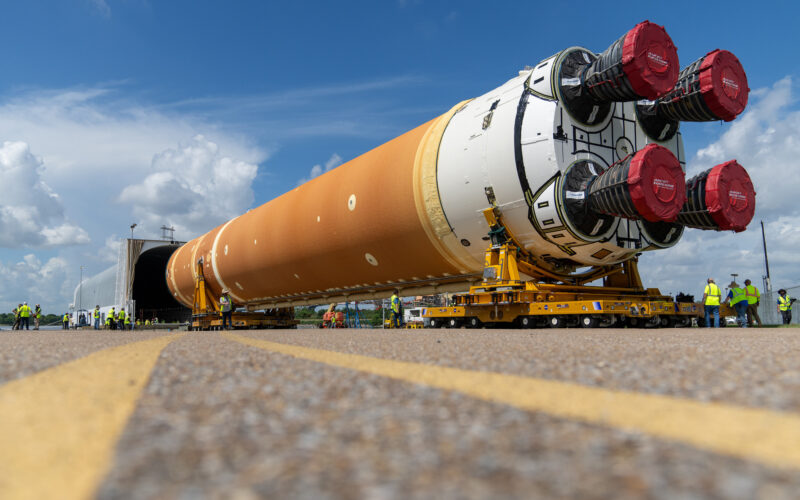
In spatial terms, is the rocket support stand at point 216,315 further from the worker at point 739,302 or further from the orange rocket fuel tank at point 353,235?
the worker at point 739,302

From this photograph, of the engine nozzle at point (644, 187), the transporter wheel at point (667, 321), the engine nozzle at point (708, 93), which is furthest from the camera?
the transporter wheel at point (667, 321)

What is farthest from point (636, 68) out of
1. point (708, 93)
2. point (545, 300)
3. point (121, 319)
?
point (121, 319)

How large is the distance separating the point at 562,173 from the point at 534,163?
0.49 metres

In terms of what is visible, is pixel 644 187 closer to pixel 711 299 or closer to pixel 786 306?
pixel 711 299

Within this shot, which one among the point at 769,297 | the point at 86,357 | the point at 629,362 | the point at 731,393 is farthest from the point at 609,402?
the point at 769,297

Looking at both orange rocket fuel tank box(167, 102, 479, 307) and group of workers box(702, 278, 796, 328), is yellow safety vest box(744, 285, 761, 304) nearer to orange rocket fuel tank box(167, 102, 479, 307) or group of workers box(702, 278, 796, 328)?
group of workers box(702, 278, 796, 328)

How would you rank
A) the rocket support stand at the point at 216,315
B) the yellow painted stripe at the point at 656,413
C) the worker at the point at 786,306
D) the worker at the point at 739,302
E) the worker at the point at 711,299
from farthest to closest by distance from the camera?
the rocket support stand at the point at 216,315, the worker at the point at 786,306, the worker at the point at 739,302, the worker at the point at 711,299, the yellow painted stripe at the point at 656,413

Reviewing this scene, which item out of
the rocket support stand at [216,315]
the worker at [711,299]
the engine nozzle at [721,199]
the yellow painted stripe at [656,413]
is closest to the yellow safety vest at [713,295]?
the worker at [711,299]

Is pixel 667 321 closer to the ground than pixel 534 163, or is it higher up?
closer to the ground

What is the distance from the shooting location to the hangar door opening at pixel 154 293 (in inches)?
1345

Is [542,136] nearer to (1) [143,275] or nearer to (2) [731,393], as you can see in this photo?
(2) [731,393]

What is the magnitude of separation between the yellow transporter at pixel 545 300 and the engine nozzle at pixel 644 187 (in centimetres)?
150

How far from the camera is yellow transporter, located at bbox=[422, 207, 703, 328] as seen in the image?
8.58 m

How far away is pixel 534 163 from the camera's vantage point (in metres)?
8.62
